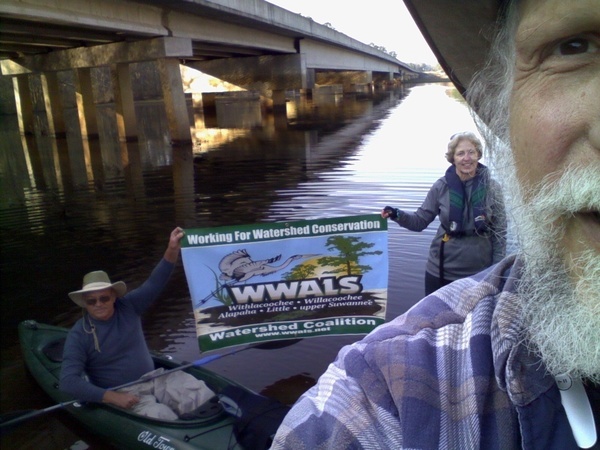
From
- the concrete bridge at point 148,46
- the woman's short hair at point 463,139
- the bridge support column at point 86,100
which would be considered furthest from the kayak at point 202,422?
the bridge support column at point 86,100

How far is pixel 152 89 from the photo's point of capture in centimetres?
5834

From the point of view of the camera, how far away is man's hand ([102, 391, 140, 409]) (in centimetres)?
457

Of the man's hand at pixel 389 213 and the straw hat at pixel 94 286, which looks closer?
the straw hat at pixel 94 286

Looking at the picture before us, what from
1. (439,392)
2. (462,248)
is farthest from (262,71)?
(439,392)

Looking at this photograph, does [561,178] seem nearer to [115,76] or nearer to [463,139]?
[463,139]

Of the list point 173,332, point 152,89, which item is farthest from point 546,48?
point 152,89

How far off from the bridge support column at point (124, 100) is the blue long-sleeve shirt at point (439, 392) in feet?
84.1

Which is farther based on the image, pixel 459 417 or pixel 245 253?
pixel 245 253

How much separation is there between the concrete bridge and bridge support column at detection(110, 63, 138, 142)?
45 mm

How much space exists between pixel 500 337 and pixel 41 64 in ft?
91.8

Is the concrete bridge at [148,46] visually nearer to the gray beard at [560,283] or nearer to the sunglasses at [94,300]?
the sunglasses at [94,300]

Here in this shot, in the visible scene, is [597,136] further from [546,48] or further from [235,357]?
[235,357]

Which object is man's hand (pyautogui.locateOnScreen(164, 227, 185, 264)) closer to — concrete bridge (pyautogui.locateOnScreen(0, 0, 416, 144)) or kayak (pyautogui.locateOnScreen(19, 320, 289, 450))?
kayak (pyautogui.locateOnScreen(19, 320, 289, 450))

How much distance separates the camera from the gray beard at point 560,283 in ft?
3.31
